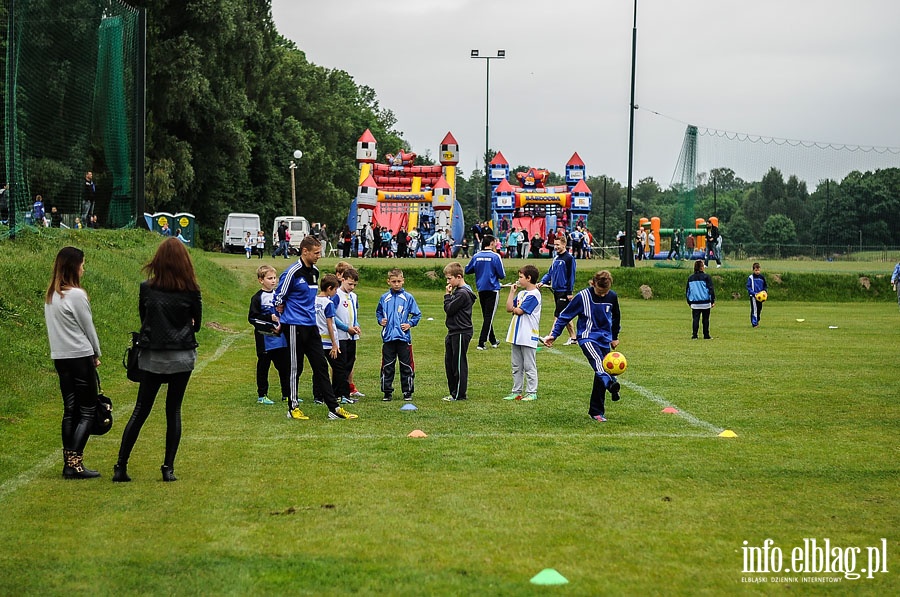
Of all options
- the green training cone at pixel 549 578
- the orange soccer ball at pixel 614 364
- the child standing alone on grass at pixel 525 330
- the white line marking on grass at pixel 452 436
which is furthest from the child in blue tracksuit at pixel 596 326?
the green training cone at pixel 549 578

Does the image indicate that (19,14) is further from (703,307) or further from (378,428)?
(703,307)

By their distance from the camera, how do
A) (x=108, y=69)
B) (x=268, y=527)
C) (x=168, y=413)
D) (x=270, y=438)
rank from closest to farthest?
(x=268, y=527)
(x=168, y=413)
(x=270, y=438)
(x=108, y=69)

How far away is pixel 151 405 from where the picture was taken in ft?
27.5

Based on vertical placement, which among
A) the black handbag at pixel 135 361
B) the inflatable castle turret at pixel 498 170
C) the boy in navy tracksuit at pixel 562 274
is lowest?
the black handbag at pixel 135 361

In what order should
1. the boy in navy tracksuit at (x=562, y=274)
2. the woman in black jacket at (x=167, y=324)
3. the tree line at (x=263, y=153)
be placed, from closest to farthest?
the woman in black jacket at (x=167, y=324)
the boy in navy tracksuit at (x=562, y=274)
the tree line at (x=263, y=153)

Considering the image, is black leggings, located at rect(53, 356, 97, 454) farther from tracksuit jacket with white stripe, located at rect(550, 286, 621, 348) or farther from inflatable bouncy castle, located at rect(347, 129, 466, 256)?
inflatable bouncy castle, located at rect(347, 129, 466, 256)

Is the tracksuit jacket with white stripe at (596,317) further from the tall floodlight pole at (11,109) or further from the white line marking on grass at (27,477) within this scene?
the tall floodlight pole at (11,109)

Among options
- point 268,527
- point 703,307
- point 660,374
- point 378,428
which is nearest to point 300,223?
point 703,307

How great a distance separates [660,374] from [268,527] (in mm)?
9999

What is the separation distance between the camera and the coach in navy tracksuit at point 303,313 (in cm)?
1108

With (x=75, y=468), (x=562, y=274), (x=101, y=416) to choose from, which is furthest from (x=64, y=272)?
(x=562, y=274)

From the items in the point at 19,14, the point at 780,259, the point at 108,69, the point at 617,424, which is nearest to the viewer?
the point at 617,424

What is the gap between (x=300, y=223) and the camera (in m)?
57.4

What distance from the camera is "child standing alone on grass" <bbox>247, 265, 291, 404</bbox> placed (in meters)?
11.8
